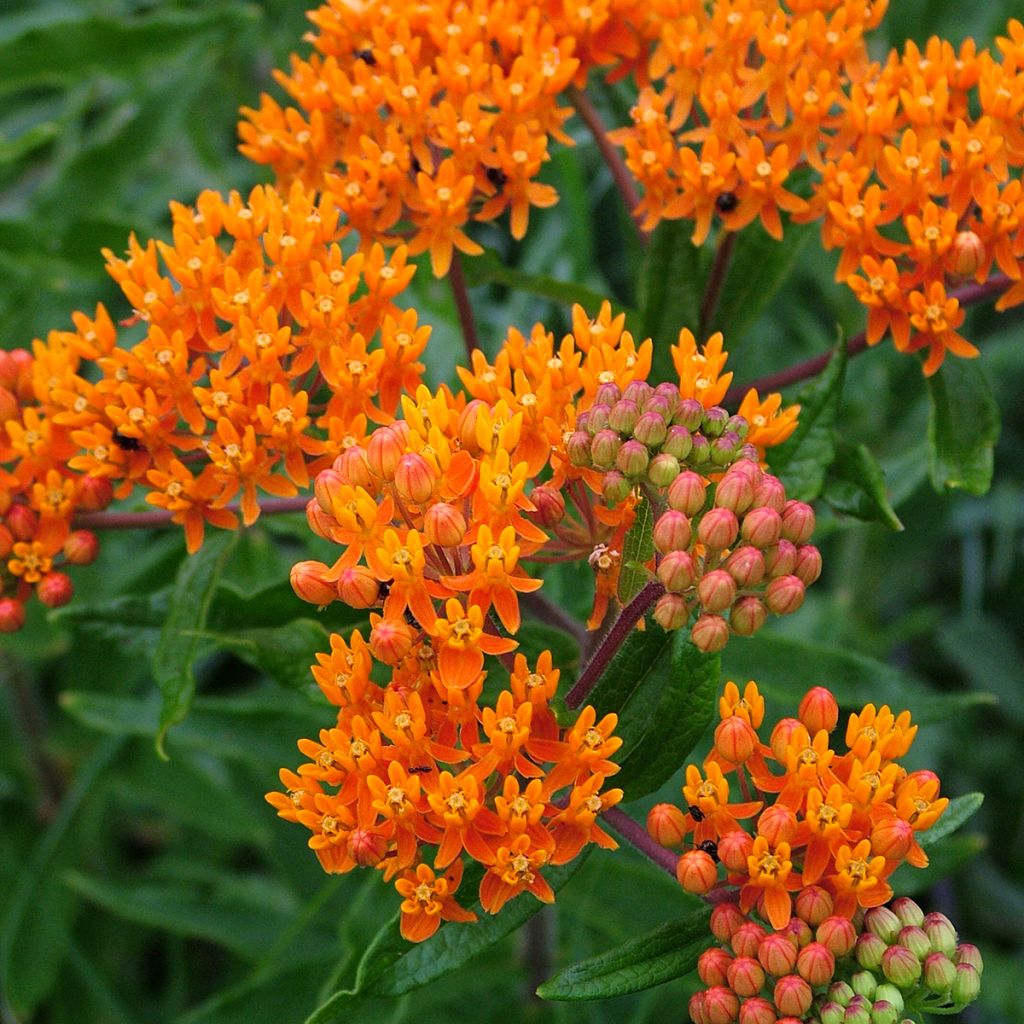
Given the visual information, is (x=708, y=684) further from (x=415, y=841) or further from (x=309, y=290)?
(x=309, y=290)

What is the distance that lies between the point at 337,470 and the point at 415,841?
635 mm

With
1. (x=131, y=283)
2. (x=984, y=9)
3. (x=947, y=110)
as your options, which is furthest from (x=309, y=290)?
(x=984, y=9)

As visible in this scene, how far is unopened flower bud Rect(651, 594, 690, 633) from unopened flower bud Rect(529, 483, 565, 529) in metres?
0.30

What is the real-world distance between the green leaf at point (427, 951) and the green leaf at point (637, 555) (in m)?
0.48

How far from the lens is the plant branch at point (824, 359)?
2.90 meters

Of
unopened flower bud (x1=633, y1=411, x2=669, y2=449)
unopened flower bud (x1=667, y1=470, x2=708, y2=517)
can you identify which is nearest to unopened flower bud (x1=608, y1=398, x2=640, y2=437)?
unopened flower bud (x1=633, y1=411, x2=669, y2=449)

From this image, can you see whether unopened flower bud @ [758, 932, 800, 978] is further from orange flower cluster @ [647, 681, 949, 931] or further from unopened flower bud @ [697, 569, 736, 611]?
unopened flower bud @ [697, 569, 736, 611]

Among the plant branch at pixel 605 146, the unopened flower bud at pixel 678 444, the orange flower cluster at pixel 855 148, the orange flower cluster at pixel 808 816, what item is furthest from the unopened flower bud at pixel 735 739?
the plant branch at pixel 605 146

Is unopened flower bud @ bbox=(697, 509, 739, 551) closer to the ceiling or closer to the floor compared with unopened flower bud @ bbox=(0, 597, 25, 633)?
closer to the ceiling

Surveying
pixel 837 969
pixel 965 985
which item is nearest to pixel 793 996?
pixel 837 969

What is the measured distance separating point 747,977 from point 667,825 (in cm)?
28

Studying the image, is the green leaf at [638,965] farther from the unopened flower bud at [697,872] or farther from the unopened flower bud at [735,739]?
the unopened flower bud at [735,739]

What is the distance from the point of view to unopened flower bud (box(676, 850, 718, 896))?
2.14 metres

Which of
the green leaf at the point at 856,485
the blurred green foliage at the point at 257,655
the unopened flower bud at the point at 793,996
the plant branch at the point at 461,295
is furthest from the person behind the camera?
the blurred green foliage at the point at 257,655
